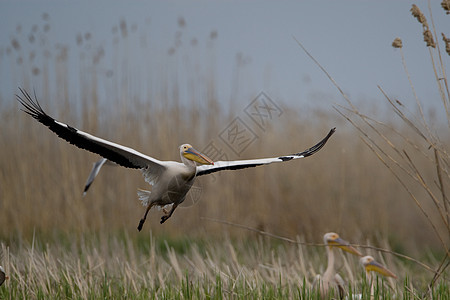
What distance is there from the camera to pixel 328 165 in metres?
7.22

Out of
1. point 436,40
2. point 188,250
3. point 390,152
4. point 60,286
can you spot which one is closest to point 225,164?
point 436,40

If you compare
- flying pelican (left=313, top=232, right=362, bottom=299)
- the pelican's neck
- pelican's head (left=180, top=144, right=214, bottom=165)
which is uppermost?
pelican's head (left=180, top=144, right=214, bottom=165)

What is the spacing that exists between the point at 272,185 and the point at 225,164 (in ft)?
16.0

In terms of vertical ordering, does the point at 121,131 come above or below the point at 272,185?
above

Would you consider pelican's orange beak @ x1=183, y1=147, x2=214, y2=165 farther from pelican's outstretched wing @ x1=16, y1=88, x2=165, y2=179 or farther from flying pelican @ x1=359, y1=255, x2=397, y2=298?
flying pelican @ x1=359, y1=255, x2=397, y2=298

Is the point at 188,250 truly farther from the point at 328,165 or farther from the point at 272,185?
the point at 328,165

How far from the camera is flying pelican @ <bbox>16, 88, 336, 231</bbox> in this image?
1733 mm

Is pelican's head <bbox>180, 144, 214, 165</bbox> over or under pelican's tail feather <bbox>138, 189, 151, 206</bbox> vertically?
over

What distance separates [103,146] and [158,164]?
0.27 meters

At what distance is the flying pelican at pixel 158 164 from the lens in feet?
5.69

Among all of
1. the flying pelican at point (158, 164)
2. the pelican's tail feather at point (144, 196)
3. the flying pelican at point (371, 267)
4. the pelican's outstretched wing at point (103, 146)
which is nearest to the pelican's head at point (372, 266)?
the flying pelican at point (371, 267)

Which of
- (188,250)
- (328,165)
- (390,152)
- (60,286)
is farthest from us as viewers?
(390,152)

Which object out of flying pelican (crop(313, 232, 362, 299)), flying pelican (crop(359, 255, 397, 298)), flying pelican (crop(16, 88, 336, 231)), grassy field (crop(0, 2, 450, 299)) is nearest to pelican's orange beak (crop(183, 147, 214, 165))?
flying pelican (crop(16, 88, 336, 231))

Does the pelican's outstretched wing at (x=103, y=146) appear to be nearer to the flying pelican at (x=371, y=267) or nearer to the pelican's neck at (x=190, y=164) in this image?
the pelican's neck at (x=190, y=164)
